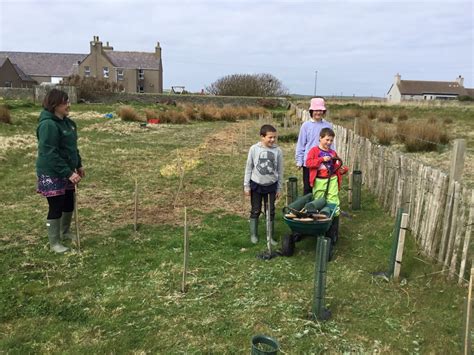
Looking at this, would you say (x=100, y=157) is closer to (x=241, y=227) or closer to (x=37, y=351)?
(x=241, y=227)

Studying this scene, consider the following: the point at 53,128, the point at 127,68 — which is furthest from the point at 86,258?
the point at 127,68

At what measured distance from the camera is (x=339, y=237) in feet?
17.8

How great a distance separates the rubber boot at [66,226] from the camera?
5.24m

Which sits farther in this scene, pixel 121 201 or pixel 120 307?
pixel 121 201

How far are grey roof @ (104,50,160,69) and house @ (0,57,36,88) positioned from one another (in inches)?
434

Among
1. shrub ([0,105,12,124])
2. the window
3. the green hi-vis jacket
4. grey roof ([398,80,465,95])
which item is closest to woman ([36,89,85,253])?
the green hi-vis jacket

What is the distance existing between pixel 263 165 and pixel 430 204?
6.28 ft

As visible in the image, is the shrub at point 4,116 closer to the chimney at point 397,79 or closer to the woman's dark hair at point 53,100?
the woman's dark hair at point 53,100

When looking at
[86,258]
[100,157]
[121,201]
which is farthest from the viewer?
[100,157]

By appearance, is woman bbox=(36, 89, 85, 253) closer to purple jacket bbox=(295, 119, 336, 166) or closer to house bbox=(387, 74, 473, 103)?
purple jacket bbox=(295, 119, 336, 166)

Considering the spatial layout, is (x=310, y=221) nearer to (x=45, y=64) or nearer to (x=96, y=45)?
(x=96, y=45)

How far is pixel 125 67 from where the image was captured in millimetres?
53156

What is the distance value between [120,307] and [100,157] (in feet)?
25.8

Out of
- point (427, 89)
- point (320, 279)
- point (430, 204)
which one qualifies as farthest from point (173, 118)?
point (427, 89)
